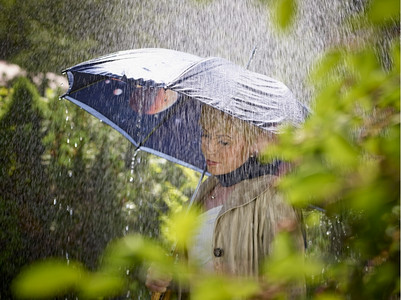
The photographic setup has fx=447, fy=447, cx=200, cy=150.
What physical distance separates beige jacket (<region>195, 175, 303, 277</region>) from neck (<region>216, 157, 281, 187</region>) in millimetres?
84

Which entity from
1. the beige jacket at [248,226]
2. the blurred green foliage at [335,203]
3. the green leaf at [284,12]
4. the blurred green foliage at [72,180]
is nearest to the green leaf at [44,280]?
the blurred green foliage at [335,203]

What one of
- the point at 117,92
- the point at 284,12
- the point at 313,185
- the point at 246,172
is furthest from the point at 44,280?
the point at 117,92

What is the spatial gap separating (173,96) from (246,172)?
81 cm

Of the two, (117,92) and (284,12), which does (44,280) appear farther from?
(117,92)

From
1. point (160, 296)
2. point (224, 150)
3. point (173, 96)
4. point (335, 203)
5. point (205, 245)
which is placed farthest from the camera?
point (173, 96)

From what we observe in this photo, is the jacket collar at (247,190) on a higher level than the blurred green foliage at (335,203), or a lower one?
higher

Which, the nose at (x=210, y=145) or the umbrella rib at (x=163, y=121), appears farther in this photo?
the umbrella rib at (x=163, y=121)

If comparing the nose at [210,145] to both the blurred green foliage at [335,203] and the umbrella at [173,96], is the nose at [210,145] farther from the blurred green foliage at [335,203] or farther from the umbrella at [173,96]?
the blurred green foliage at [335,203]

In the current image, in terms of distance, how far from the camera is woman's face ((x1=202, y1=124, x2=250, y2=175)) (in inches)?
70.5

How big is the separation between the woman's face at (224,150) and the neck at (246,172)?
0.8 inches

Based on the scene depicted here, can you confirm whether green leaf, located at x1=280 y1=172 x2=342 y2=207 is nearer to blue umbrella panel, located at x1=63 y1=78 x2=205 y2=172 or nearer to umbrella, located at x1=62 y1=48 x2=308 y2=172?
umbrella, located at x1=62 y1=48 x2=308 y2=172

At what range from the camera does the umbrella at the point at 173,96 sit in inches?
63.9

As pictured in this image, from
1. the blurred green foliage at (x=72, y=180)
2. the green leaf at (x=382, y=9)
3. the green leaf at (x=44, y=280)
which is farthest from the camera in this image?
the blurred green foliage at (x=72, y=180)

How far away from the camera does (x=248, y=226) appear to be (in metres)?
1.59
